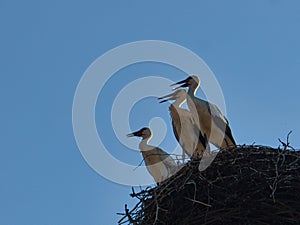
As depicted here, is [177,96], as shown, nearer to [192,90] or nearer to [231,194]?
[192,90]

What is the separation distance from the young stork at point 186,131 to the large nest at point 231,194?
1637mm

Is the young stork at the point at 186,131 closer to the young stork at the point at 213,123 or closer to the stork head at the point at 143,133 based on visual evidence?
the young stork at the point at 213,123

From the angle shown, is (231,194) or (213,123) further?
(213,123)

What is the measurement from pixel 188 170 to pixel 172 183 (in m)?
0.16

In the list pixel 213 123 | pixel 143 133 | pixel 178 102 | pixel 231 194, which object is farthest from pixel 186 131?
pixel 231 194

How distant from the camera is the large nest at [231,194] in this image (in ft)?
21.5

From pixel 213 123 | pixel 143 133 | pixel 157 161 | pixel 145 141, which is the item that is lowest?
pixel 157 161

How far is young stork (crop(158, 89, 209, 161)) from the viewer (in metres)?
8.90

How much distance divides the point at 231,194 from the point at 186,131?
2.41 meters

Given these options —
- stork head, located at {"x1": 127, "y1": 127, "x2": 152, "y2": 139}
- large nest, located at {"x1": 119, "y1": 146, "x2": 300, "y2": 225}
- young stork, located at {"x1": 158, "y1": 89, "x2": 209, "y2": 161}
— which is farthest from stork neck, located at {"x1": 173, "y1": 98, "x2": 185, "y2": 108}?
large nest, located at {"x1": 119, "y1": 146, "x2": 300, "y2": 225}

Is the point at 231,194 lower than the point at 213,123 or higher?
lower

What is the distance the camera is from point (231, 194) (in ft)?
22.0

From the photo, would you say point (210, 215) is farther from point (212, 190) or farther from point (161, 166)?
point (161, 166)

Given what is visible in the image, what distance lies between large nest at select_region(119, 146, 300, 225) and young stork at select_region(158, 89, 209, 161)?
164cm
